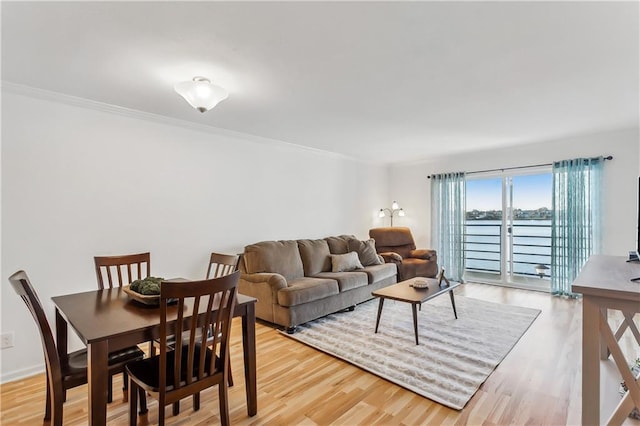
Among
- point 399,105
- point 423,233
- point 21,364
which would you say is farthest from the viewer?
point 423,233

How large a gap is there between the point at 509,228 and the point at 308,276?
11.8 feet

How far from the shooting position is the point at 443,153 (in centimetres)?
568

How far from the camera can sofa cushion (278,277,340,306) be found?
342cm

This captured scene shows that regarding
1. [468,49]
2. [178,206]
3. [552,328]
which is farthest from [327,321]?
[468,49]

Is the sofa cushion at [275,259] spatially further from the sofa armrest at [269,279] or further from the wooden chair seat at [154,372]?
the wooden chair seat at [154,372]

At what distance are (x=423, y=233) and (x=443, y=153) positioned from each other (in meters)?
1.63

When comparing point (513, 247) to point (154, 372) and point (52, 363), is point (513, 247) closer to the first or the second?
point (154, 372)

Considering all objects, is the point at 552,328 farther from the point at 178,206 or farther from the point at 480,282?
the point at 178,206

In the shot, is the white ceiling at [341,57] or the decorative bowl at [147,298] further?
the decorative bowl at [147,298]

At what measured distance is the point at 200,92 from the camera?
2.36 metres

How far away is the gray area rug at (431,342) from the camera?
7.87 feet

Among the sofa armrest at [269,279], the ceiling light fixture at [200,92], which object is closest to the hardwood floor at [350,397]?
the sofa armrest at [269,279]

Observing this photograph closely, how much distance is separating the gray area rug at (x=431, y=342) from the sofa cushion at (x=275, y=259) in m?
0.76

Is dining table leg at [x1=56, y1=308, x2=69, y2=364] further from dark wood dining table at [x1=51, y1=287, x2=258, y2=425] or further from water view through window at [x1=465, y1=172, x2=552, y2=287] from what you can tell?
water view through window at [x1=465, y1=172, x2=552, y2=287]
